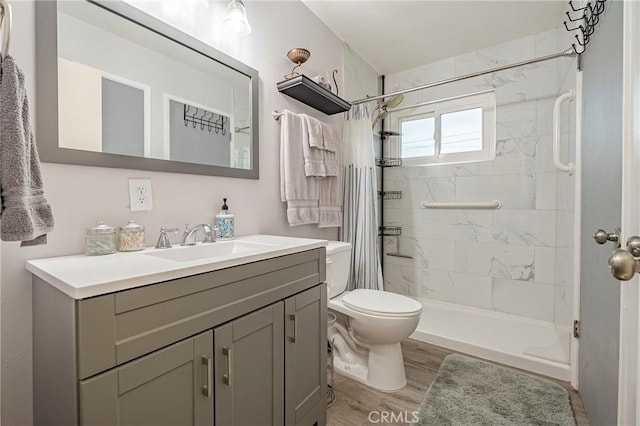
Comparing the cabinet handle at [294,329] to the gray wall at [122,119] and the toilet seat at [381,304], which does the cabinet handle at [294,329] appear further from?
the gray wall at [122,119]

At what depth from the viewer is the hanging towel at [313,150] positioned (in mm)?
1905

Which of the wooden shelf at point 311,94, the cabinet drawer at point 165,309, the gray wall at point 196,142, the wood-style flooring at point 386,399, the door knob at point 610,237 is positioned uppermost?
the wooden shelf at point 311,94

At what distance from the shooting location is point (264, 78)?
1.76m

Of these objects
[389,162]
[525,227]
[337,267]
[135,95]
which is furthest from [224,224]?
[525,227]

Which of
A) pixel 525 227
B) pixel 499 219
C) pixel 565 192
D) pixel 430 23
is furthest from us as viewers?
pixel 499 219

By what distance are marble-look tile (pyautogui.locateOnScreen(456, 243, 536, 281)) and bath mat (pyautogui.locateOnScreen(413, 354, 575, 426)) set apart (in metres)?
0.99

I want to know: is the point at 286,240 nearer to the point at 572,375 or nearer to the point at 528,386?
the point at 528,386

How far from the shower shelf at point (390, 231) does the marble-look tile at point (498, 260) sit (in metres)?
0.60

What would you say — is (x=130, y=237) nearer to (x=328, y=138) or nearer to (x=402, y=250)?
(x=328, y=138)

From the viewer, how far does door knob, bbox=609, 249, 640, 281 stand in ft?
1.84

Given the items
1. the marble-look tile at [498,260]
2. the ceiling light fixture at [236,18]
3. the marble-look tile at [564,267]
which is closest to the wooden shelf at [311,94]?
the ceiling light fixture at [236,18]

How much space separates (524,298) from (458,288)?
1.70 ft

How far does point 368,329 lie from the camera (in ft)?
5.44

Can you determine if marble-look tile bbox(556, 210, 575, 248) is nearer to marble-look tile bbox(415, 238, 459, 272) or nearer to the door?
the door
